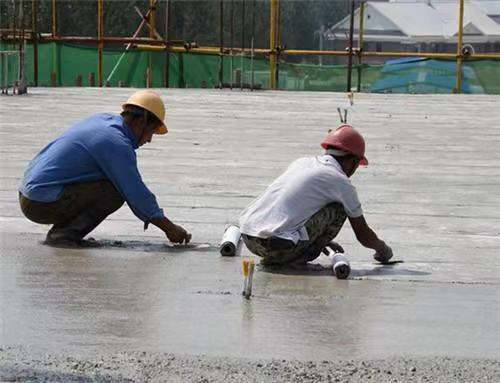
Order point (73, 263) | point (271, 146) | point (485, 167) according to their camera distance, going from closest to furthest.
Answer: point (73, 263) → point (485, 167) → point (271, 146)

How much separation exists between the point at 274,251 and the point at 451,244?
189 cm

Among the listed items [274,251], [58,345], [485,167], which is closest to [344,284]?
[274,251]

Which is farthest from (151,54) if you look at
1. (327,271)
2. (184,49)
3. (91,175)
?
(327,271)

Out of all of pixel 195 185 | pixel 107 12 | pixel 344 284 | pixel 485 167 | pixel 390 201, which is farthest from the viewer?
pixel 107 12

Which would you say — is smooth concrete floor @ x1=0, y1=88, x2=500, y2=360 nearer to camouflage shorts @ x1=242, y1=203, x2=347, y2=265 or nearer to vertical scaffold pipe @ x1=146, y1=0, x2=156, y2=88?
camouflage shorts @ x1=242, y1=203, x2=347, y2=265

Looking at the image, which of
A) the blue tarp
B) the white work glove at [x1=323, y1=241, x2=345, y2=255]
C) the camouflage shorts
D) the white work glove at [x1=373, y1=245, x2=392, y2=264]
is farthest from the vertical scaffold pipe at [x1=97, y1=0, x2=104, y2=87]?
the camouflage shorts

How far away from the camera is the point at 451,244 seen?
357 inches

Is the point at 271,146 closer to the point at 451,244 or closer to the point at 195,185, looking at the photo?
the point at 195,185

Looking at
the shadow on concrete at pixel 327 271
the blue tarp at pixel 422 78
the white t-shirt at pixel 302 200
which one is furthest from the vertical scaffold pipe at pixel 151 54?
the white t-shirt at pixel 302 200

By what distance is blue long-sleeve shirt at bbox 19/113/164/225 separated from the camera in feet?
27.3

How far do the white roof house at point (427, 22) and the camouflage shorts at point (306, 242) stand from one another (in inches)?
2811

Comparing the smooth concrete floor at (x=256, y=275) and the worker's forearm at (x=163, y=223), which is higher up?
the worker's forearm at (x=163, y=223)

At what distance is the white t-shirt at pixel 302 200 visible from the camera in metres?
7.71

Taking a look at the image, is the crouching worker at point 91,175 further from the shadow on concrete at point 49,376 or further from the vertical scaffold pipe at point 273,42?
the vertical scaffold pipe at point 273,42
